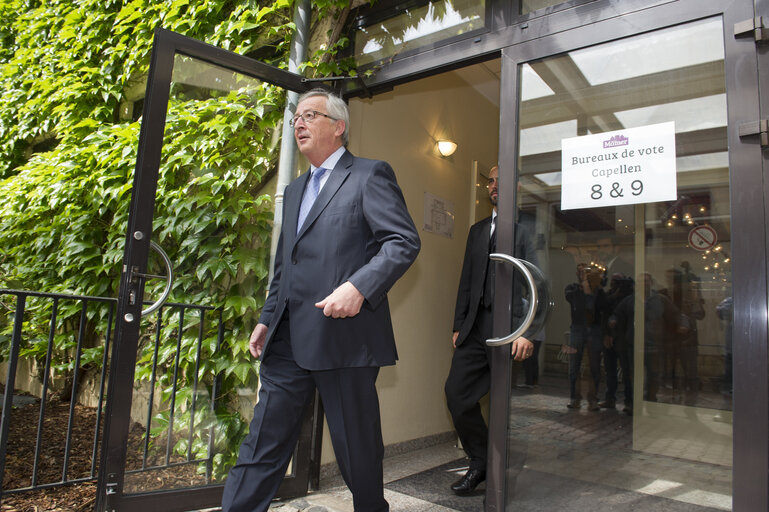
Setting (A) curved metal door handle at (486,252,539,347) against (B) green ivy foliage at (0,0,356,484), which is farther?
(B) green ivy foliage at (0,0,356,484)

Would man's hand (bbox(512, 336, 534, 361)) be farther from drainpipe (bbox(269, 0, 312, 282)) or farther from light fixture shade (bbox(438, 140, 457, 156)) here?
light fixture shade (bbox(438, 140, 457, 156))

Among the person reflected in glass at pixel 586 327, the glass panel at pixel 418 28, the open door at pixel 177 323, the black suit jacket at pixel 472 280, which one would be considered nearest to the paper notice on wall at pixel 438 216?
the black suit jacket at pixel 472 280

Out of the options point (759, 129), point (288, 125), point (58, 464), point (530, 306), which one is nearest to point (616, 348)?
point (530, 306)

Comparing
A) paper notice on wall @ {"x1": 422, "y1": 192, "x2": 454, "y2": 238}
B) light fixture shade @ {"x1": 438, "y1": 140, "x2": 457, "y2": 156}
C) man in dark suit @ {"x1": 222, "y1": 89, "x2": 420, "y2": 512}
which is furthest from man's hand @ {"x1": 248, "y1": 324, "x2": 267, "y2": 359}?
light fixture shade @ {"x1": 438, "y1": 140, "x2": 457, "y2": 156}

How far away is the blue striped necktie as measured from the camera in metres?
2.08

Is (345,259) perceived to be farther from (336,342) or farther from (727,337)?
(727,337)

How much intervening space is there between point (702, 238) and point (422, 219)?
227 centimetres

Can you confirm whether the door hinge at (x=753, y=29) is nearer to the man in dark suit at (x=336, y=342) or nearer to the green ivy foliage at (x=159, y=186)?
the man in dark suit at (x=336, y=342)

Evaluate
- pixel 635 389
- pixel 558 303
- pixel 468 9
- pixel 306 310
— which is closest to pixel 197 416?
pixel 306 310

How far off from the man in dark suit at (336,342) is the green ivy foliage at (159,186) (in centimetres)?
81

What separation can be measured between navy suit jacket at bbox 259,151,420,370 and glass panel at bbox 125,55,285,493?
0.82 m

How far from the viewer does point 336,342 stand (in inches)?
70.9

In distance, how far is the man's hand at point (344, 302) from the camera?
1.61m

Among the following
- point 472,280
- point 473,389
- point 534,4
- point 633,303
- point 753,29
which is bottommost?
point 473,389
